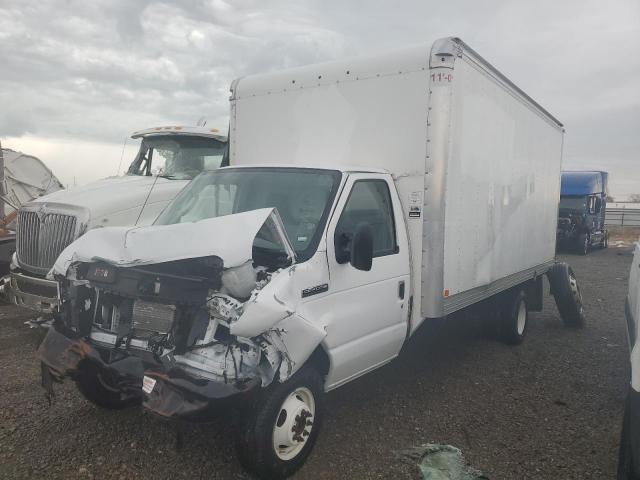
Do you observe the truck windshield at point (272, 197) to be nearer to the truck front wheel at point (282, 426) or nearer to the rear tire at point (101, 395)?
the truck front wheel at point (282, 426)

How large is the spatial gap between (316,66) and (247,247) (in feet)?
9.33

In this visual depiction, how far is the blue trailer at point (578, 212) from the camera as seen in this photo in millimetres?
20266

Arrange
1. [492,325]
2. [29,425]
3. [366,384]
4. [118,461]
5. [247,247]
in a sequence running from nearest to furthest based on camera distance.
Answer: [247,247], [118,461], [29,425], [366,384], [492,325]

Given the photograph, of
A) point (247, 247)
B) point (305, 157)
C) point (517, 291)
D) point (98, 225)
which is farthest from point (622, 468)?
point (98, 225)

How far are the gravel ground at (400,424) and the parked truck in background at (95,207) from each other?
2.61 feet

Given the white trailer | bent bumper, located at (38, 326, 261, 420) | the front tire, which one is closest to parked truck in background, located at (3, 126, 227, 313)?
the white trailer

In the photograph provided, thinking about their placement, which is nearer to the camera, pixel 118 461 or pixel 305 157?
pixel 118 461

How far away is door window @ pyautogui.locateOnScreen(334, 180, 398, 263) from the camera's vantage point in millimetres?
4004

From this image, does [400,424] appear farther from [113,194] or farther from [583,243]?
[583,243]

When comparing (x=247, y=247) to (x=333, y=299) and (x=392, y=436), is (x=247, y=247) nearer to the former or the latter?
Result: (x=333, y=299)

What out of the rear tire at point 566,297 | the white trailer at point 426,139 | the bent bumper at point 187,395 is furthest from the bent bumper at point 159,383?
the rear tire at point 566,297

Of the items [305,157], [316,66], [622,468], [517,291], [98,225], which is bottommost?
[622,468]

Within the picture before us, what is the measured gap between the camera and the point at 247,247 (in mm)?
3182

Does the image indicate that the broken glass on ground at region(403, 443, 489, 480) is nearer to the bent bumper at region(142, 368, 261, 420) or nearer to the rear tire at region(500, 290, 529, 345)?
the bent bumper at region(142, 368, 261, 420)
